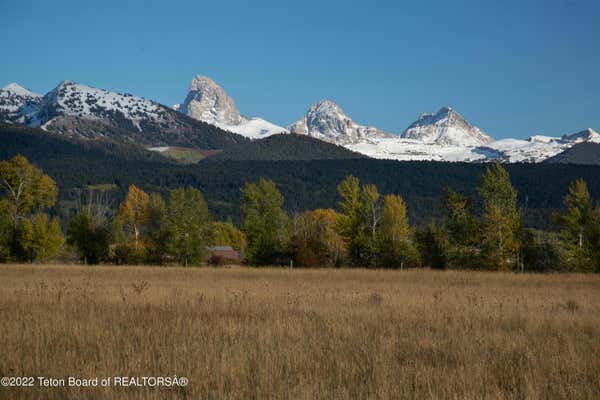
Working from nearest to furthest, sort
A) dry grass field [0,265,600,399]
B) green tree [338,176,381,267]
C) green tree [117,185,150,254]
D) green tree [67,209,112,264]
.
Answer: dry grass field [0,265,600,399], green tree [338,176,381,267], green tree [67,209,112,264], green tree [117,185,150,254]

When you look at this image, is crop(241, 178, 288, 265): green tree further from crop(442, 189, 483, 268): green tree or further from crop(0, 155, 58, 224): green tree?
crop(0, 155, 58, 224): green tree

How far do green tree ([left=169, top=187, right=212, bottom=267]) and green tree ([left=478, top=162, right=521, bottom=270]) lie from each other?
26.3 metres

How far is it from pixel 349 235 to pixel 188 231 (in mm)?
15661

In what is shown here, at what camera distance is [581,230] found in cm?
5084

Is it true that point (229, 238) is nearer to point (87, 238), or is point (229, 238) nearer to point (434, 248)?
point (87, 238)

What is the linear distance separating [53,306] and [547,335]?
12501 millimetres

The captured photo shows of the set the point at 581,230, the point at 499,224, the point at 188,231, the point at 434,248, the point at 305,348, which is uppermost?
→ the point at 499,224

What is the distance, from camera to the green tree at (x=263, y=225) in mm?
55531

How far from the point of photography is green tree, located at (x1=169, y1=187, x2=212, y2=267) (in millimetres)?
54875

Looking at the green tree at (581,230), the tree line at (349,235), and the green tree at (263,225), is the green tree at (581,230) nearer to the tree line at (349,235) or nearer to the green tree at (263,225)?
the tree line at (349,235)

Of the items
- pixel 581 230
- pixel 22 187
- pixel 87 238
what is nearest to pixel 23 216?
pixel 22 187

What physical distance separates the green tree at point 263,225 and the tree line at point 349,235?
10 cm

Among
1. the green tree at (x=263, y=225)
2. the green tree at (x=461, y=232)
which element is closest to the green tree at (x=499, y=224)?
the green tree at (x=461, y=232)

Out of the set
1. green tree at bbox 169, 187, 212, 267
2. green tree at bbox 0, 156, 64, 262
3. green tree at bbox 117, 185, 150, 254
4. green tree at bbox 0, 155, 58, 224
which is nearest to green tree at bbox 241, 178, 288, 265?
green tree at bbox 169, 187, 212, 267
